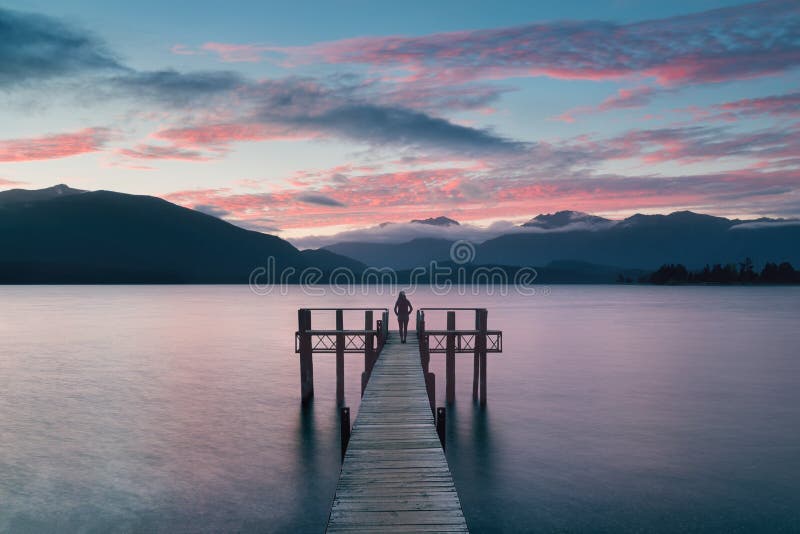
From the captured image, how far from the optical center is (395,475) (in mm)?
10961

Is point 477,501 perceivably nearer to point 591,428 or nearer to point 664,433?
point 591,428

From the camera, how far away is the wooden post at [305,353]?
27.7 m

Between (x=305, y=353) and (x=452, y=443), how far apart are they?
29.6ft

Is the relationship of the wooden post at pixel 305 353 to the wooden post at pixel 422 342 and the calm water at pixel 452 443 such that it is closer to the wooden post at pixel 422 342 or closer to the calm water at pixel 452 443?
the calm water at pixel 452 443

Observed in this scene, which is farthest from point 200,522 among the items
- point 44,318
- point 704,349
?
point 44,318

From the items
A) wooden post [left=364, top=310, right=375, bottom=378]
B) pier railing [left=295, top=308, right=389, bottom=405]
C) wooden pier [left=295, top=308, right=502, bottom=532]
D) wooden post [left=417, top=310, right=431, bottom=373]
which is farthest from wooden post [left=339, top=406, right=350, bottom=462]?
wooden post [left=364, top=310, right=375, bottom=378]

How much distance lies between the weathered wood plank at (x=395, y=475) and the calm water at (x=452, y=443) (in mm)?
4215

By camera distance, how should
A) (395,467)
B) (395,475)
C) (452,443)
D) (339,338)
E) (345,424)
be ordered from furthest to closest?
(339,338), (452,443), (345,424), (395,467), (395,475)

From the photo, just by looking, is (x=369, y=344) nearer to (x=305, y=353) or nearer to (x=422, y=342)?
(x=305, y=353)

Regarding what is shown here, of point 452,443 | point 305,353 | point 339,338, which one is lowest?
point 452,443

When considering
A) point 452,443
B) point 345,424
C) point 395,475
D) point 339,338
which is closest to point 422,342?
point 452,443

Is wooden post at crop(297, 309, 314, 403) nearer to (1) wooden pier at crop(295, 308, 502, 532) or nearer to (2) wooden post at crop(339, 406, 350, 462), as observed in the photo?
(1) wooden pier at crop(295, 308, 502, 532)

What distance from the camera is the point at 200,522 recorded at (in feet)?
53.0

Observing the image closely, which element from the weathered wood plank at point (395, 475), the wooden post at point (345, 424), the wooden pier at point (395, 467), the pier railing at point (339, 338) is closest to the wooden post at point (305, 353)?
the pier railing at point (339, 338)
